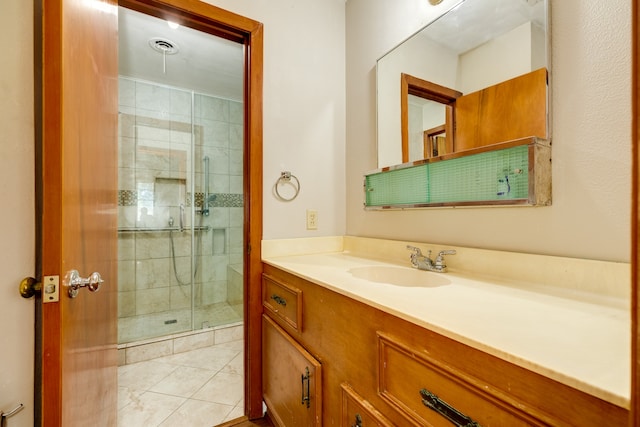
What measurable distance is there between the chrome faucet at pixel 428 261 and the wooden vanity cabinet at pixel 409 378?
1.46 feet

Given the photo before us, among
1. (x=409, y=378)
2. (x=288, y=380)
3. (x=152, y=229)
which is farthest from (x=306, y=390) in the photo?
(x=152, y=229)

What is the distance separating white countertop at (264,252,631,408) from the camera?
1.23 ft

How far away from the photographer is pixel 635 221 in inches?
10.2

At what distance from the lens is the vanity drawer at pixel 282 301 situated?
1.06 meters

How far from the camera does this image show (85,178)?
812 mm

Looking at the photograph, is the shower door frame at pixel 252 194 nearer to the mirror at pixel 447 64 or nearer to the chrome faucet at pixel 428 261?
the mirror at pixel 447 64

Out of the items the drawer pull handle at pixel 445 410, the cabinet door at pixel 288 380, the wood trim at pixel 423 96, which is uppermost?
the wood trim at pixel 423 96

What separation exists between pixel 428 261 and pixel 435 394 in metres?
0.62

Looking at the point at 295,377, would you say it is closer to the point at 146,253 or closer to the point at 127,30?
the point at 146,253

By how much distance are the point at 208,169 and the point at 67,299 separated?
87.4 inches

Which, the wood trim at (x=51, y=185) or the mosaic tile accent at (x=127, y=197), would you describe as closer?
the wood trim at (x=51, y=185)

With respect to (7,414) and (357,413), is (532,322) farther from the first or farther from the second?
(7,414)

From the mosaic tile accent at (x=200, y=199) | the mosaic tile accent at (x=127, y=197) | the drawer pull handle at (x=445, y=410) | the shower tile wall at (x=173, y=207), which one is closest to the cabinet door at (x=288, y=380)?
the drawer pull handle at (x=445, y=410)

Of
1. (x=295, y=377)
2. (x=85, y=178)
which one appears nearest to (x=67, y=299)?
(x=85, y=178)
